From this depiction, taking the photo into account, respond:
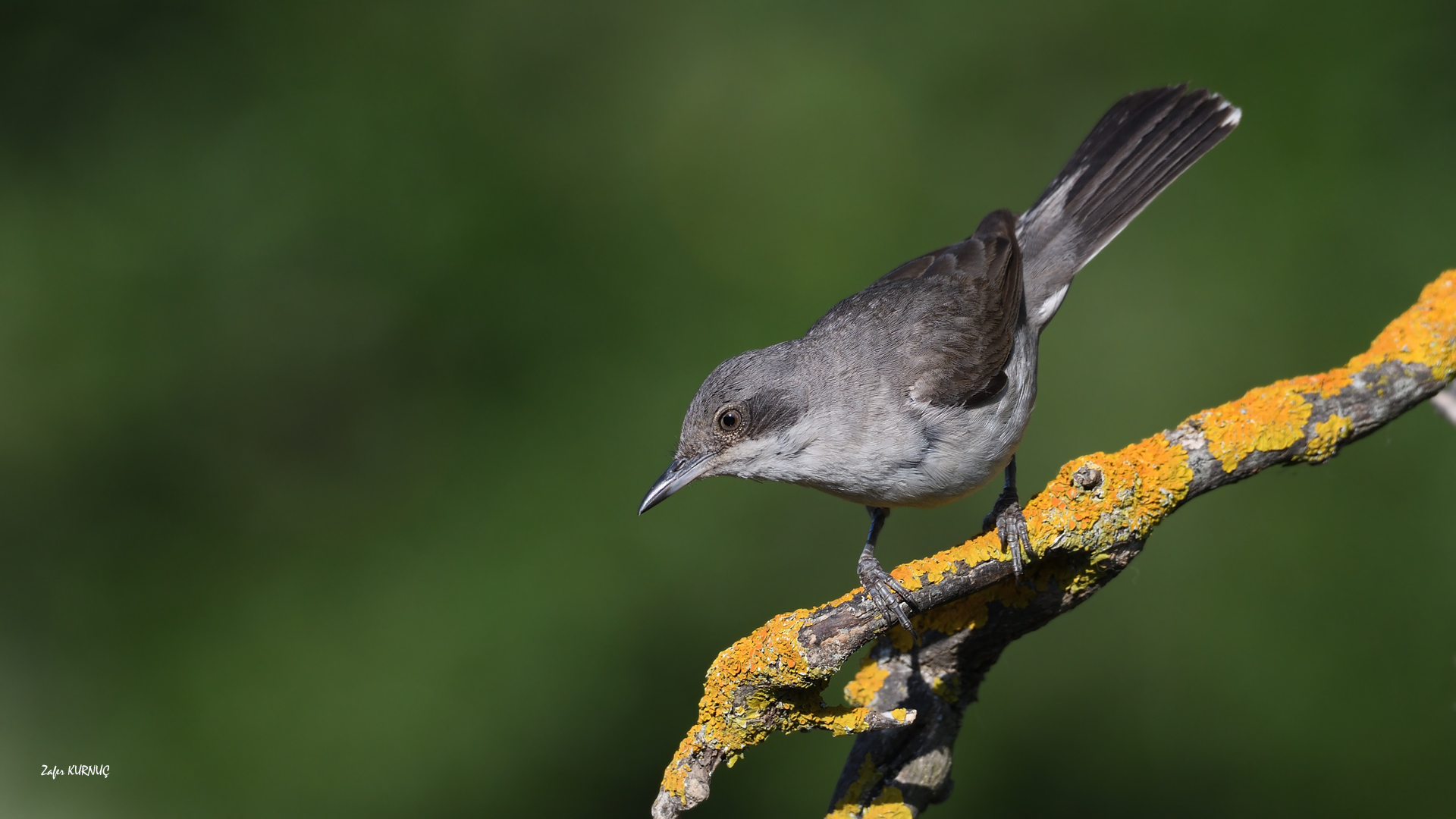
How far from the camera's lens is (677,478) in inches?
145

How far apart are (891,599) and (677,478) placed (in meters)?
0.99

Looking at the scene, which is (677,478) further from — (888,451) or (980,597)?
(980,597)

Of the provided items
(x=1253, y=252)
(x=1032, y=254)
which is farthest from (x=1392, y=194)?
(x=1032, y=254)

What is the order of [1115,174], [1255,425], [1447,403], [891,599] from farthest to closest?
[1115,174]
[1447,403]
[1255,425]
[891,599]

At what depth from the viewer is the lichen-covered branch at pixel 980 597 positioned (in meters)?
2.72

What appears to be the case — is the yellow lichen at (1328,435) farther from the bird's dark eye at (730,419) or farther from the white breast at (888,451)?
the bird's dark eye at (730,419)

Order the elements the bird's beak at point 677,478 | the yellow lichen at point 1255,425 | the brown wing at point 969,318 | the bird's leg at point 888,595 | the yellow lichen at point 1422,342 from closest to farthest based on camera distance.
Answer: the bird's leg at point 888,595, the yellow lichen at point 1255,425, the yellow lichen at point 1422,342, the bird's beak at point 677,478, the brown wing at point 969,318

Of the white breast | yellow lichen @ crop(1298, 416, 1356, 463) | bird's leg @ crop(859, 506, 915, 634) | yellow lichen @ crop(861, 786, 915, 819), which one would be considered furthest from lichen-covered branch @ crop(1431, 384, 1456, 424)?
yellow lichen @ crop(861, 786, 915, 819)

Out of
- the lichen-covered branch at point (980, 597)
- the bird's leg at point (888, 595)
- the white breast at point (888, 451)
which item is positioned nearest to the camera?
the lichen-covered branch at point (980, 597)

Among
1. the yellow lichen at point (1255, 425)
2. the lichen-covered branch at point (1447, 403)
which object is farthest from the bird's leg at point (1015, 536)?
the lichen-covered branch at point (1447, 403)

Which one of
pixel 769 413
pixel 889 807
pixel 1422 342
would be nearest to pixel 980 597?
pixel 889 807

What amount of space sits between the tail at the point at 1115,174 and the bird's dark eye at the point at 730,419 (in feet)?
5.89

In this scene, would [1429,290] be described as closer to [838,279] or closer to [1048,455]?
[1048,455]

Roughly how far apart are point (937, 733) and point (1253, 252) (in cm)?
436
